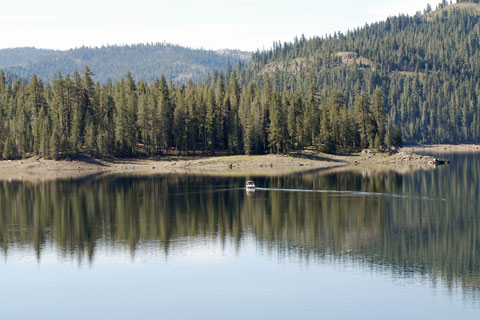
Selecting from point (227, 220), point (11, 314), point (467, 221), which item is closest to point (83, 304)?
point (11, 314)

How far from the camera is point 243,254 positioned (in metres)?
66.5

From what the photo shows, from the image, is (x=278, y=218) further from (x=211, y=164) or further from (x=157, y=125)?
(x=157, y=125)

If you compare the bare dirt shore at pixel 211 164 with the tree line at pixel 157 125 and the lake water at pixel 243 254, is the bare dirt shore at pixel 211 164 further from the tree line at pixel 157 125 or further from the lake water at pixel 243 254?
the lake water at pixel 243 254

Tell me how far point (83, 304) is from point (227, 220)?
39274mm

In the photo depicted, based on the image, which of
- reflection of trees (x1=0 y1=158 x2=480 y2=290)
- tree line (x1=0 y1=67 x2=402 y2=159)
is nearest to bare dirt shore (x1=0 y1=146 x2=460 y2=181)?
tree line (x1=0 y1=67 x2=402 y2=159)

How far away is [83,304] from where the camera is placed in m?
50.3

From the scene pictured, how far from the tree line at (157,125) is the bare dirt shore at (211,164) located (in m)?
4.18

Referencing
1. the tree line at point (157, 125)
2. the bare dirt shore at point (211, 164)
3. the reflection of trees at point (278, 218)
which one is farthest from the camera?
the tree line at point (157, 125)

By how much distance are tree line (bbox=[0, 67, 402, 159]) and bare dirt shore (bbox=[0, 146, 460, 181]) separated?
4.18m

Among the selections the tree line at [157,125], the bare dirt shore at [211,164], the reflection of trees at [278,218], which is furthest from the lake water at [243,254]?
the tree line at [157,125]

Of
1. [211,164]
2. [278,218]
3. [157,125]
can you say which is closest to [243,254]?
[278,218]

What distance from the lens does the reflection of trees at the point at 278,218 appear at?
217 ft

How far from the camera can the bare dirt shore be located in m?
168

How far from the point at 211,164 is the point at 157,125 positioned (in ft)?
75.2
